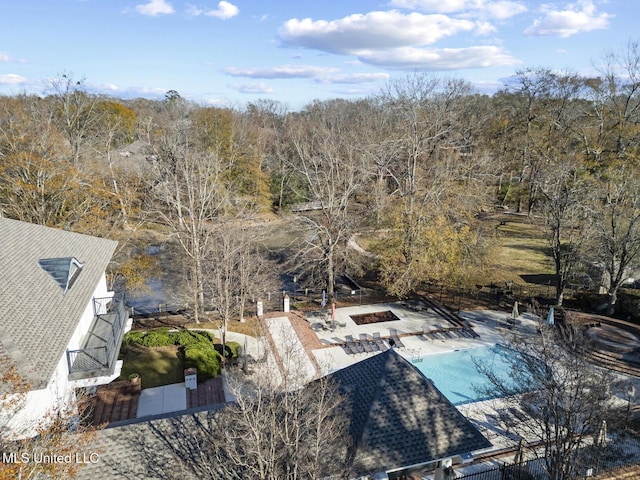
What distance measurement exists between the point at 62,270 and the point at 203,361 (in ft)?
23.0

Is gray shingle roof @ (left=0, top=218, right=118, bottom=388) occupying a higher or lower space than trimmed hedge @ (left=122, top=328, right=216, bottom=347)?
higher

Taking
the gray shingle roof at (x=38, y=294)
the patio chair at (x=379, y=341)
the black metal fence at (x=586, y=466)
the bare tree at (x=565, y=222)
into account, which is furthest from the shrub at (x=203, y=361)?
the bare tree at (x=565, y=222)

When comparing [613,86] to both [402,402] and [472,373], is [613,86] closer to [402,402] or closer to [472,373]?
[472,373]

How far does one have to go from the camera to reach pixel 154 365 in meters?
19.8

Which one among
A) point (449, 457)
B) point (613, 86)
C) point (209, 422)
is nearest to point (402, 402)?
point (449, 457)

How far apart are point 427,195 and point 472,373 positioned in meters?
11.6

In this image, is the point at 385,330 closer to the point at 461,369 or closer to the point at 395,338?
the point at 395,338

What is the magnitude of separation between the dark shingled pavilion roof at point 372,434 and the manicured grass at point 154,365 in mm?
7732

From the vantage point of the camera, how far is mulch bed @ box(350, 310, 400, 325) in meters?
25.1

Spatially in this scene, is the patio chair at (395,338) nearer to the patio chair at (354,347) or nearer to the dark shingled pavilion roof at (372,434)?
the patio chair at (354,347)

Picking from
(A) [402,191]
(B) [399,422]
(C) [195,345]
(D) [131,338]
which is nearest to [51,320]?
(C) [195,345]

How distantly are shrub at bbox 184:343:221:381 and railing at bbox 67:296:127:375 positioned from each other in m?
3.22

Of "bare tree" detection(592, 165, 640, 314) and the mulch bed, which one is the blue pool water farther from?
"bare tree" detection(592, 165, 640, 314)

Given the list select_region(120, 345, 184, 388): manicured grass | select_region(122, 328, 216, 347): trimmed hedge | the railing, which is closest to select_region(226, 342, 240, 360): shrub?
select_region(122, 328, 216, 347): trimmed hedge
